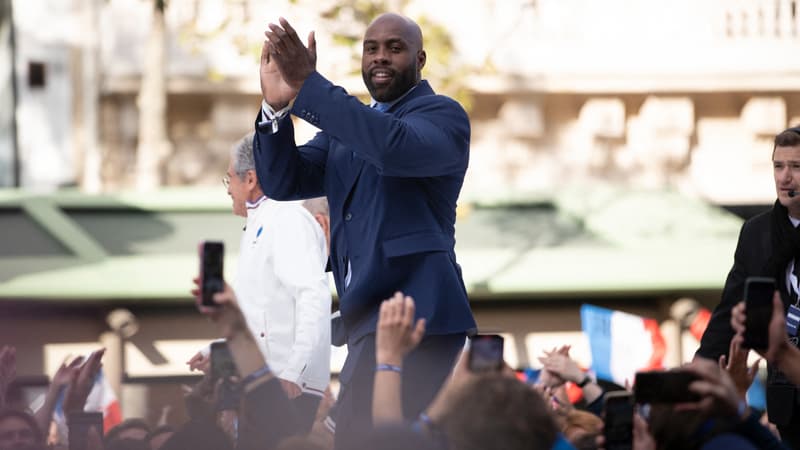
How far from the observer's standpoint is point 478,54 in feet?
42.9

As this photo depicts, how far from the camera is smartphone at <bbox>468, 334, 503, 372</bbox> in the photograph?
3418 millimetres

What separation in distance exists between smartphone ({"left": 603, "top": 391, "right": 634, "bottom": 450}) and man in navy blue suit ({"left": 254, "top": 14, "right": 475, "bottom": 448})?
2.51 ft

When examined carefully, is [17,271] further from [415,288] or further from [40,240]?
[415,288]

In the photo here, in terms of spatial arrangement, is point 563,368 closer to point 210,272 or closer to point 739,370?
point 739,370

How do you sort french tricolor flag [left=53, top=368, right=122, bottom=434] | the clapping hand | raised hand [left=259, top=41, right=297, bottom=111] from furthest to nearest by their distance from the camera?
1. french tricolor flag [left=53, top=368, right=122, bottom=434]
2. raised hand [left=259, top=41, right=297, bottom=111]
3. the clapping hand

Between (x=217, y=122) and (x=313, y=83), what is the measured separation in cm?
931

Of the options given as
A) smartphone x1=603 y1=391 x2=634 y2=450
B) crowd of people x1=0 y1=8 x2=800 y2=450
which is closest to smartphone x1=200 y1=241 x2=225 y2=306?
crowd of people x1=0 y1=8 x2=800 y2=450

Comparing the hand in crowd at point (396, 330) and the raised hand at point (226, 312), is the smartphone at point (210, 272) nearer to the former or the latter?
the raised hand at point (226, 312)

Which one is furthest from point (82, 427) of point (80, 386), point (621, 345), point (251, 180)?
point (621, 345)

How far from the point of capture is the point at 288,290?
220 inches

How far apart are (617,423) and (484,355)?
34 cm

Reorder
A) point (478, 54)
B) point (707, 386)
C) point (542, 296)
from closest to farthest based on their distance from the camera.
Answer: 1. point (707, 386)
2. point (542, 296)
3. point (478, 54)

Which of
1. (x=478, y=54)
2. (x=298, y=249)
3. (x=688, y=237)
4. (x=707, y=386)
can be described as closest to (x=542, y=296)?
(x=688, y=237)

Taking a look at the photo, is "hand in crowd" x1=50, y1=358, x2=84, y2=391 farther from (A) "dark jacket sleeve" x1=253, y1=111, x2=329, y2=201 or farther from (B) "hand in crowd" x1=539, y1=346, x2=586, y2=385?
(B) "hand in crowd" x1=539, y1=346, x2=586, y2=385
